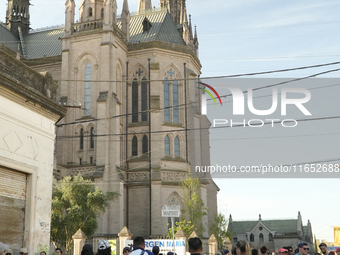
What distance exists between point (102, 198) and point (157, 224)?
345 inches

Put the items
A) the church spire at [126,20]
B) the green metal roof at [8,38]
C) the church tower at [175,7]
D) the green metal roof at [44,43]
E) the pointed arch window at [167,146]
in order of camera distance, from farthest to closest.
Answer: the church tower at [175,7], the green metal roof at [8,38], the green metal roof at [44,43], the church spire at [126,20], the pointed arch window at [167,146]

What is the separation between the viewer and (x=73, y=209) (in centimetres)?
3138

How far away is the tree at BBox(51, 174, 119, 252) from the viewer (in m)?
31.3

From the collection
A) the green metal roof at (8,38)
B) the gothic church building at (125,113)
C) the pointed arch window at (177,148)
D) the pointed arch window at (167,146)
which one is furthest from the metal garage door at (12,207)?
the green metal roof at (8,38)

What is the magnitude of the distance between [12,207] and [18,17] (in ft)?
157

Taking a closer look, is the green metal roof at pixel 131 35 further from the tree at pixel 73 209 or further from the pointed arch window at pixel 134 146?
the tree at pixel 73 209

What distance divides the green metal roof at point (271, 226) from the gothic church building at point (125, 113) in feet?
162

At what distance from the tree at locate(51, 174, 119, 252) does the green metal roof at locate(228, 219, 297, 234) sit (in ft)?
212

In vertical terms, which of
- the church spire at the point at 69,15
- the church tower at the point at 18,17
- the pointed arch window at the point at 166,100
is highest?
the church tower at the point at 18,17

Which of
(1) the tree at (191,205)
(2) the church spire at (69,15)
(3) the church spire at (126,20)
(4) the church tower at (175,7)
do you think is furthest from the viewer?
(4) the church tower at (175,7)

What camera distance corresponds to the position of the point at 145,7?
59688 mm

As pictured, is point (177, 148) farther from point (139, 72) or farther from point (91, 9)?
point (91, 9)

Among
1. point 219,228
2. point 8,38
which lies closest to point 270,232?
point 219,228

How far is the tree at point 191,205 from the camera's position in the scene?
39469 mm
